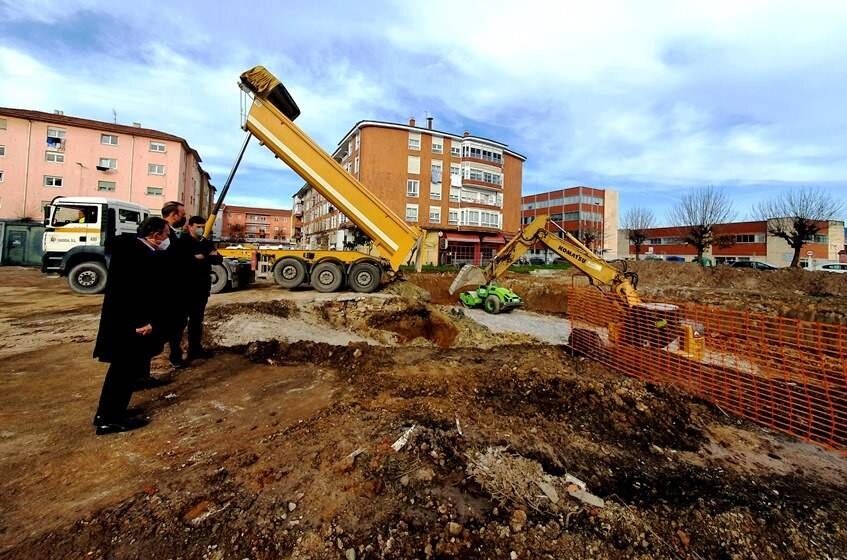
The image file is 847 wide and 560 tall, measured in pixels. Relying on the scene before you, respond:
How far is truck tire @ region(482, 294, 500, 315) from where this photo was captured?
12709mm

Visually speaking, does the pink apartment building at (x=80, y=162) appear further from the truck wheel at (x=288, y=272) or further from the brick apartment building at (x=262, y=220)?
the brick apartment building at (x=262, y=220)

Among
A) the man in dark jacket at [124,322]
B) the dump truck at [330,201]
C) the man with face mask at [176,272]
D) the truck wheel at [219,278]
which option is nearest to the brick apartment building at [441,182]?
the dump truck at [330,201]

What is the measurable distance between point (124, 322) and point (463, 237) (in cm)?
3545

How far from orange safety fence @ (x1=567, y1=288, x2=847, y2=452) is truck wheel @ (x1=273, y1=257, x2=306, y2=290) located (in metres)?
8.76

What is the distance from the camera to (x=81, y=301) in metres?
9.24

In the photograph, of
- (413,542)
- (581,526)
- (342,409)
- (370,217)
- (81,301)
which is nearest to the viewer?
(413,542)

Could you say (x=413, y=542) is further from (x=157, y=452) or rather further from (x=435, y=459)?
(x=157, y=452)

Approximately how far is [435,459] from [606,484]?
1390 mm

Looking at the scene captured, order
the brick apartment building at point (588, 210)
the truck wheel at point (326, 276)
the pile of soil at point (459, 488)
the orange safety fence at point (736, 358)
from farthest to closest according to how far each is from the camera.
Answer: the brick apartment building at point (588, 210)
the truck wheel at point (326, 276)
the orange safety fence at point (736, 358)
the pile of soil at point (459, 488)

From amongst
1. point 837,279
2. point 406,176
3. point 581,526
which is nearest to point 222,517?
point 581,526

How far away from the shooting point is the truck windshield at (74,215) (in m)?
10.6

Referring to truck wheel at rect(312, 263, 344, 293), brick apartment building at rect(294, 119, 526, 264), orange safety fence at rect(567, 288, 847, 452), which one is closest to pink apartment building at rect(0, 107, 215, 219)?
brick apartment building at rect(294, 119, 526, 264)

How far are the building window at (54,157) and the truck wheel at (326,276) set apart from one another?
34.9 meters

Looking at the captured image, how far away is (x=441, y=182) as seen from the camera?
37125 mm
